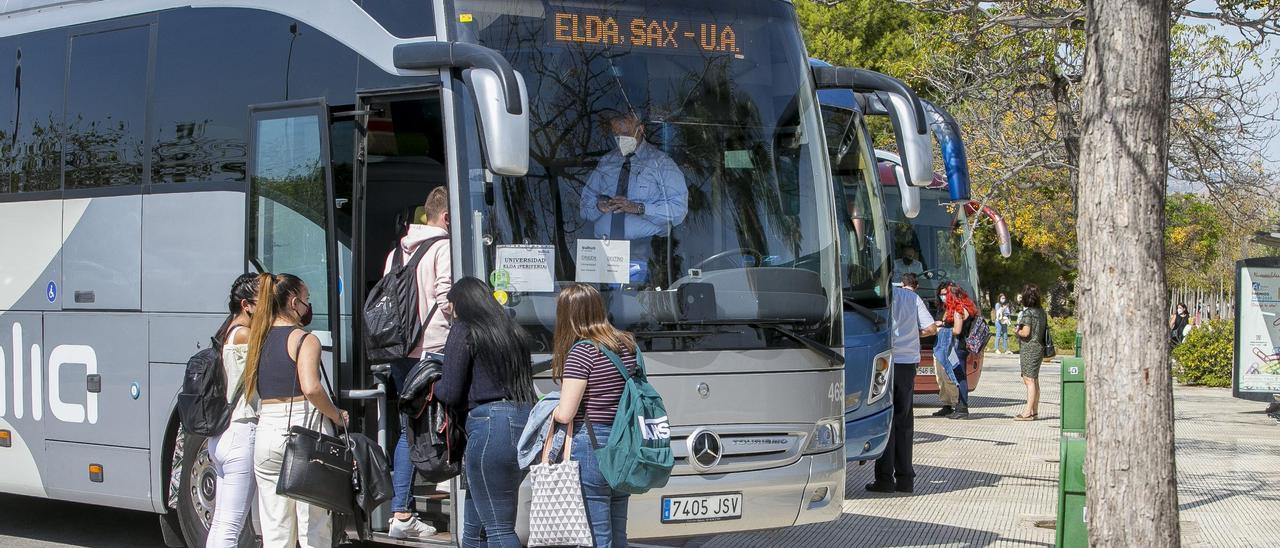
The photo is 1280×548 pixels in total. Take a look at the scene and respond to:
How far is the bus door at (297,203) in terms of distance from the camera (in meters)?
7.76

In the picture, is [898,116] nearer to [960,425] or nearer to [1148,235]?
[1148,235]

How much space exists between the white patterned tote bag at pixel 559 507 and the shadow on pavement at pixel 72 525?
14.9 feet

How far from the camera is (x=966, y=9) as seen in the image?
41.1ft

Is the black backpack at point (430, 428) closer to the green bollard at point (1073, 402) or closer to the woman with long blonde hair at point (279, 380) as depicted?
the woman with long blonde hair at point (279, 380)

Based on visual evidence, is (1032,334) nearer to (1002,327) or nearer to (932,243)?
(932,243)

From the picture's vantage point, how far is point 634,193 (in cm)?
752

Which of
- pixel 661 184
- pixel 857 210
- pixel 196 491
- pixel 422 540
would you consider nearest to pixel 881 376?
pixel 857 210

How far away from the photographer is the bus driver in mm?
7445

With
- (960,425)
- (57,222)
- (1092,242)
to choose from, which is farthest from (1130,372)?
(960,425)

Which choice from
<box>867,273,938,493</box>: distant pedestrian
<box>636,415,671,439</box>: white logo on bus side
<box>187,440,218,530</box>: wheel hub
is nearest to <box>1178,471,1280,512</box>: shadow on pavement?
<box>867,273,938,493</box>: distant pedestrian

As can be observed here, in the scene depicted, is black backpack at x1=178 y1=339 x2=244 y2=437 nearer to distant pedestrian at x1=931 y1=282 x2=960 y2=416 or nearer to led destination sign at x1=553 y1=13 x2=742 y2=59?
led destination sign at x1=553 y1=13 x2=742 y2=59

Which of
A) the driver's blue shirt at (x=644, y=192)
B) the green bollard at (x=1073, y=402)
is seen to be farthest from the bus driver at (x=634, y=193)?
the green bollard at (x=1073, y=402)

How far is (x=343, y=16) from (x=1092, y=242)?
4024 mm

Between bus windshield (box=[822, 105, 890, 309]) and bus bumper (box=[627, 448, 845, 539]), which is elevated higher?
bus windshield (box=[822, 105, 890, 309])
